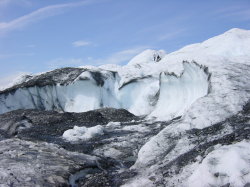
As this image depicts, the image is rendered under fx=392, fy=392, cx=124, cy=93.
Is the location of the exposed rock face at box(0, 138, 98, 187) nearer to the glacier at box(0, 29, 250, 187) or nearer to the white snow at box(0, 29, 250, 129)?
the glacier at box(0, 29, 250, 187)

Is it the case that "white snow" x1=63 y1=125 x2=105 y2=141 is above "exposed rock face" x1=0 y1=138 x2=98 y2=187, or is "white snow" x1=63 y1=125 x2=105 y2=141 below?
below

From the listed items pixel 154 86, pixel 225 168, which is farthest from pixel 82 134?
pixel 154 86

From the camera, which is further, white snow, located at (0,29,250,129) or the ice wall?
the ice wall

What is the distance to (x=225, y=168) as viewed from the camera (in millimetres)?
7348

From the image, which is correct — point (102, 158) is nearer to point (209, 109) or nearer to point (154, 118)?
point (209, 109)

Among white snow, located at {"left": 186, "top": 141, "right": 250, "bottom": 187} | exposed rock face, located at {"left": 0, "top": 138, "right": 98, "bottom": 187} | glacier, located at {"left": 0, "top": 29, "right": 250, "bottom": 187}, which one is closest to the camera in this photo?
Result: white snow, located at {"left": 186, "top": 141, "right": 250, "bottom": 187}

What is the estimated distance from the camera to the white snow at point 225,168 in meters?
7.04

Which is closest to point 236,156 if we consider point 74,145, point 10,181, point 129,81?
point 10,181

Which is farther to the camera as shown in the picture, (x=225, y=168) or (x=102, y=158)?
(x=102, y=158)

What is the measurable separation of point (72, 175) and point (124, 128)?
8431mm

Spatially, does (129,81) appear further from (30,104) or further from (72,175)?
(72,175)

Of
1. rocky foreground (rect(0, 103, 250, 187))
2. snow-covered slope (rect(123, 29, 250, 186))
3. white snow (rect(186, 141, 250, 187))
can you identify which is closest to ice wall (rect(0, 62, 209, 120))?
snow-covered slope (rect(123, 29, 250, 186))

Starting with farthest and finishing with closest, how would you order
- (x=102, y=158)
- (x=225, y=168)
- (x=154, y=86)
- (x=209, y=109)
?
(x=154, y=86), (x=209, y=109), (x=102, y=158), (x=225, y=168)

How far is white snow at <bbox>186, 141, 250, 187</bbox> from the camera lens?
7.04 metres
